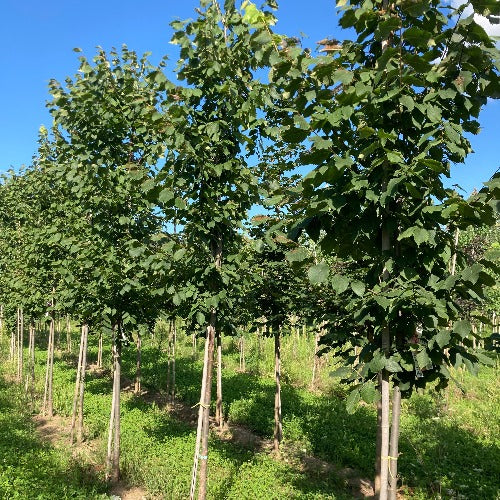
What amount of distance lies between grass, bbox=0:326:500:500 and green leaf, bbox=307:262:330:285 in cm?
576

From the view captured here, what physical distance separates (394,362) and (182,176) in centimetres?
314

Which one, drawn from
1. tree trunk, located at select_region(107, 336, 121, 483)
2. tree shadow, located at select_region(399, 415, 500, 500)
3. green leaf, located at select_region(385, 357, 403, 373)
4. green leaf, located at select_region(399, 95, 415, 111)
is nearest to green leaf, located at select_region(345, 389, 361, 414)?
green leaf, located at select_region(385, 357, 403, 373)

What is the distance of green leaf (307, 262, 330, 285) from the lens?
87.4 inches

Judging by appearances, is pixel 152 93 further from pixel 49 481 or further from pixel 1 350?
pixel 1 350

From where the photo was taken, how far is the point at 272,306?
9.59m

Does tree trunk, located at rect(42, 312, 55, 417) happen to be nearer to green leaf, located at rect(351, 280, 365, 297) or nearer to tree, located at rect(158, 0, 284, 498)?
tree, located at rect(158, 0, 284, 498)

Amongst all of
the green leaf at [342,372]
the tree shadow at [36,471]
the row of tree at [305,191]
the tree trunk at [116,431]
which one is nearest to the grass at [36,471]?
the tree shadow at [36,471]

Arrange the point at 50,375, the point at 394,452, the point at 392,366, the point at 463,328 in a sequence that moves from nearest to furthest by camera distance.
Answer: the point at 463,328 → the point at 392,366 → the point at 394,452 → the point at 50,375

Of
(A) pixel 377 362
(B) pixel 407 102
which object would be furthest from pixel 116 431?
(B) pixel 407 102

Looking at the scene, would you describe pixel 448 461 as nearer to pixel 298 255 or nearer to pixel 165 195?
pixel 165 195

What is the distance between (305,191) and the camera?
8.02 feet

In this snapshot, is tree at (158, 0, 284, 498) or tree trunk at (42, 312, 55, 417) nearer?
tree at (158, 0, 284, 498)

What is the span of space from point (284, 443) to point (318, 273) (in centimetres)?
922

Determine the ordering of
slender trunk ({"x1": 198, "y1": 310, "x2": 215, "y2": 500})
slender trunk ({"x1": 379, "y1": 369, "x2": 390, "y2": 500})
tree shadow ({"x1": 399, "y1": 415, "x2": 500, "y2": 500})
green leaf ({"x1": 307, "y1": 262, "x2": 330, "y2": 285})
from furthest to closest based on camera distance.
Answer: tree shadow ({"x1": 399, "y1": 415, "x2": 500, "y2": 500}) < slender trunk ({"x1": 198, "y1": 310, "x2": 215, "y2": 500}) < slender trunk ({"x1": 379, "y1": 369, "x2": 390, "y2": 500}) < green leaf ({"x1": 307, "y1": 262, "x2": 330, "y2": 285})
